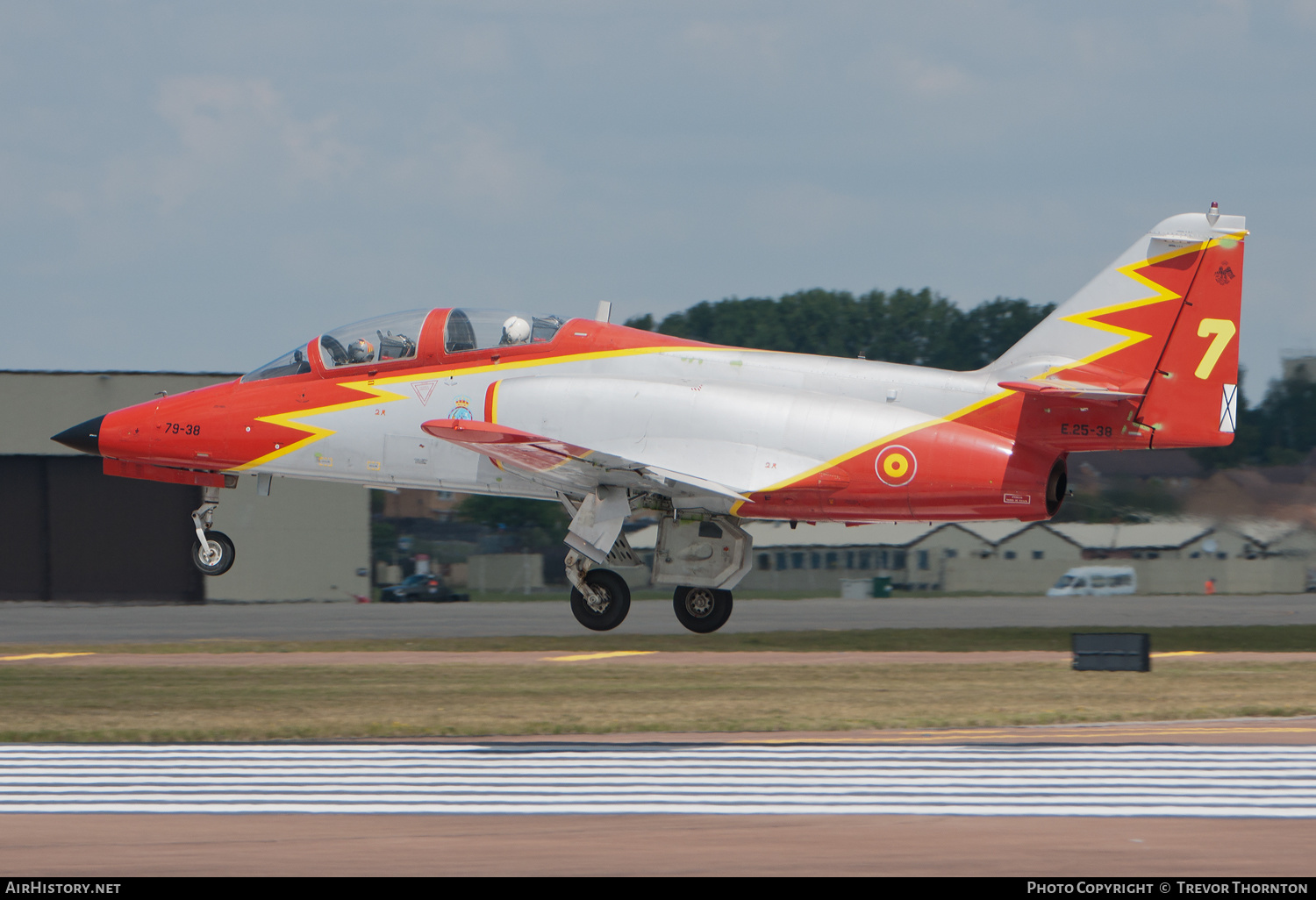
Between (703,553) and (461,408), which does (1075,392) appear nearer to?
(703,553)

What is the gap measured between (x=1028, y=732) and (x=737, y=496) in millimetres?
7545

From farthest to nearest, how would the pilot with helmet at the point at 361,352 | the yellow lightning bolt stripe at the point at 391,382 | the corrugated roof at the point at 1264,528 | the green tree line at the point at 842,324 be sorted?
1. the green tree line at the point at 842,324
2. the corrugated roof at the point at 1264,528
3. the pilot with helmet at the point at 361,352
4. the yellow lightning bolt stripe at the point at 391,382

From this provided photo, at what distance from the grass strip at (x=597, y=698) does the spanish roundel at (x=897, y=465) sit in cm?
248

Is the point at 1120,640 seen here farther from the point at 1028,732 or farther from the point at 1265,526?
the point at 1265,526

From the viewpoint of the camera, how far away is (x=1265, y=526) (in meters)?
32.3

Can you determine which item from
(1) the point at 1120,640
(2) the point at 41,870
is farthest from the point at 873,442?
(2) the point at 41,870

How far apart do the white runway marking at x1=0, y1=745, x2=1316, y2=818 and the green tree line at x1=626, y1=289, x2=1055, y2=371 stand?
7044cm

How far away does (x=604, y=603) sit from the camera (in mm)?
20219

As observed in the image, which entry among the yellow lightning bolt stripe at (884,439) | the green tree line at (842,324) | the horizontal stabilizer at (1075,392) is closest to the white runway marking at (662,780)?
the horizontal stabilizer at (1075,392)

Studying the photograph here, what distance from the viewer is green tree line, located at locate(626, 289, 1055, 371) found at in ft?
269

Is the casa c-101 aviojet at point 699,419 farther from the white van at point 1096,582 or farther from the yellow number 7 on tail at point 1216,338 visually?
the white van at point 1096,582

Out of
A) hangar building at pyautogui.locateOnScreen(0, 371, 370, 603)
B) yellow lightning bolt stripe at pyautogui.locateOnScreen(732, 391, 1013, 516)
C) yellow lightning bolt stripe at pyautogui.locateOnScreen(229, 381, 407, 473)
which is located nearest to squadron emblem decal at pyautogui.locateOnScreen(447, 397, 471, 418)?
yellow lightning bolt stripe at pyautogui.locateOnScreen(229, 381, 407, 473)

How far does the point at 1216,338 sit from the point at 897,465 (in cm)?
450

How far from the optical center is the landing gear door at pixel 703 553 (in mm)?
20094
